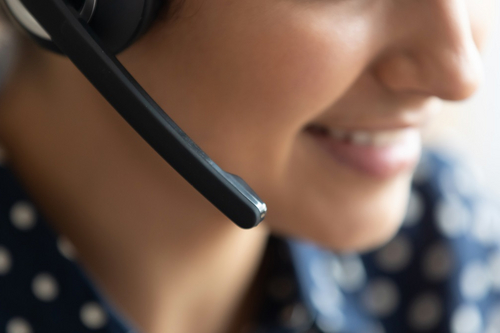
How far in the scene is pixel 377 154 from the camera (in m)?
0.78

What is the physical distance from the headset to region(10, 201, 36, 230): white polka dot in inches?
9.1

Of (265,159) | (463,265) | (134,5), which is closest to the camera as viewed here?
(134,5)

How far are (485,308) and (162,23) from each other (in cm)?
76

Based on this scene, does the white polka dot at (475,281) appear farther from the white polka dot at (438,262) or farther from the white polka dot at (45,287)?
the white polka dot at (45,287)

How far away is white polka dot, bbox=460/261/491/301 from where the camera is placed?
1.04 metres

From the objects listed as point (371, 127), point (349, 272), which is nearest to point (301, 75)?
point (371, 127)

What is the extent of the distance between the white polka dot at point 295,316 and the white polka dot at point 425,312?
21 centimetres

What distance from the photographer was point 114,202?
78 centimetres

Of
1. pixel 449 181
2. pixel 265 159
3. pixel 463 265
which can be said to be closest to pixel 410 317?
pixel 463 265

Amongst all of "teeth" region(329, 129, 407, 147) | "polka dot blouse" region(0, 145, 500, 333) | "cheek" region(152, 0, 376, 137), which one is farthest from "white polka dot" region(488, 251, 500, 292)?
"cheek" region(152, 0, 376, 137)

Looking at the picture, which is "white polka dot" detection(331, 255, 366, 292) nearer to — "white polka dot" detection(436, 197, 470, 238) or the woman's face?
"white polka dot" detection(436, 197, 470, 238)

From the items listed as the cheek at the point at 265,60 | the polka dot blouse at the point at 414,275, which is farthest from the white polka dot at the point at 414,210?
the cheek at the point at 265,60

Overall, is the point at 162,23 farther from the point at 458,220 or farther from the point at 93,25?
the point at 458,220

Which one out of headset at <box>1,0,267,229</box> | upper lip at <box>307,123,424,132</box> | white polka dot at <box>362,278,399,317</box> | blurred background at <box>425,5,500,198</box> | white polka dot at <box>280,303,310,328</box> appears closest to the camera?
headset at <box>1,0,267,229</box>
